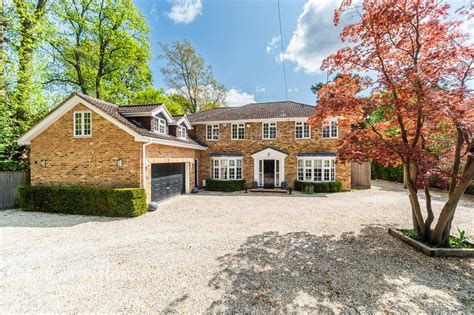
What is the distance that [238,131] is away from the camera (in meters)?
17.3

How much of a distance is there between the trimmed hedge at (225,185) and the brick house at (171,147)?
806 mm

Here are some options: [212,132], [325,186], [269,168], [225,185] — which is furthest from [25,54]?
[325,186]

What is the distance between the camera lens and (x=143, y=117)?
38.7 ft

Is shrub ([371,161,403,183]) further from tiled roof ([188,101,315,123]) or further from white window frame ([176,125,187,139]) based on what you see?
white window frame ([176,125,187,139])

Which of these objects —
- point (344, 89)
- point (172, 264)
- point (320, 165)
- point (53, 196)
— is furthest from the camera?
point (320, 165)

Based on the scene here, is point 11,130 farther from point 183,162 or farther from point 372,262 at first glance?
point 372,262

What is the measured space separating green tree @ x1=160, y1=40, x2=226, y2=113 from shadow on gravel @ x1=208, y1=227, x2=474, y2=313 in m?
27.4

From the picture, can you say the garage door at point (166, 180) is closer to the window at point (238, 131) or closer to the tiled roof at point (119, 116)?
the tiled roof at point (119, 116)

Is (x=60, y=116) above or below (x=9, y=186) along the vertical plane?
above

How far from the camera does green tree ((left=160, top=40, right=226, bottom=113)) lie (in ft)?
88.1

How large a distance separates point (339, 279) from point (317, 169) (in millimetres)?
12404

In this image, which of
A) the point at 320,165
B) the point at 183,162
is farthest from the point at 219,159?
the point at 320,165

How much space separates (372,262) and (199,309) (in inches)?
173

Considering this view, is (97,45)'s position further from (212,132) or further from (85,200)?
(85,200)
